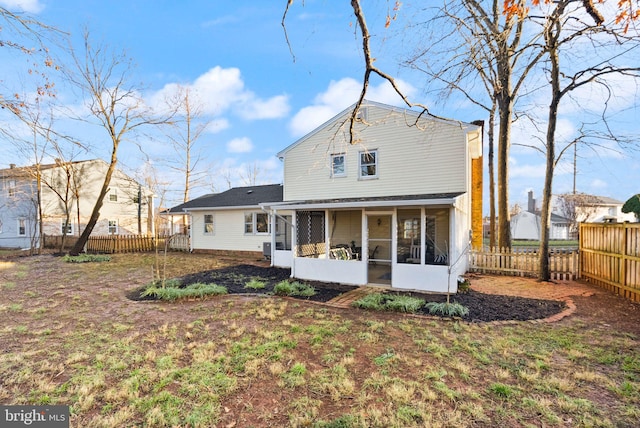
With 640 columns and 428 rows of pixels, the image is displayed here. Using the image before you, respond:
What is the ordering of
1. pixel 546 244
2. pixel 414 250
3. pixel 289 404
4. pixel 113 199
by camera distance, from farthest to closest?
pixel 113 199, pixel 414 250, pixel 546 244, pixel 289 404

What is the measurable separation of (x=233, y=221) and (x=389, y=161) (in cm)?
977

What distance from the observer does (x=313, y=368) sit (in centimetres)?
405

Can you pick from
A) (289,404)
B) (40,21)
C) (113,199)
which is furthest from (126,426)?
(113,199)

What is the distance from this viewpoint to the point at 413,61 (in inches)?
286

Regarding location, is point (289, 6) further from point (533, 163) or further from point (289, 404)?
point (533, 163)

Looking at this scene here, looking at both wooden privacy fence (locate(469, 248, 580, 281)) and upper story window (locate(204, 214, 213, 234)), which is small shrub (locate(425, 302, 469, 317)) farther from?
upper story window (locate(204, 214, 213, 234))

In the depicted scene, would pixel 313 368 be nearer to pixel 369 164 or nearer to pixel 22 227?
pixel 369 164

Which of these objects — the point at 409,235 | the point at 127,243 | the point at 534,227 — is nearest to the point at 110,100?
the point at 127,243

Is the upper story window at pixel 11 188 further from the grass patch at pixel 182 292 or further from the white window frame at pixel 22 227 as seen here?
the grass patch at pixel 182 292

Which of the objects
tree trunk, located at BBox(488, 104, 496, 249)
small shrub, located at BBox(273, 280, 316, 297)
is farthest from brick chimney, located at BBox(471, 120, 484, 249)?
small shrub, located at BBox(273, 280, 316, 297)

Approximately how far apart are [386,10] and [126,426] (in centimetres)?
578

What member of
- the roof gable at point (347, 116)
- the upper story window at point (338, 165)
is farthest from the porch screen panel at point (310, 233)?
the roof gable at point (347, 116)

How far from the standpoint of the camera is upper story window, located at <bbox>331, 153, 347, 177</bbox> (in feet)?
40.8

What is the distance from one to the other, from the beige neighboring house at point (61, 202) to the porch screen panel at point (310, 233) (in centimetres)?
1801
